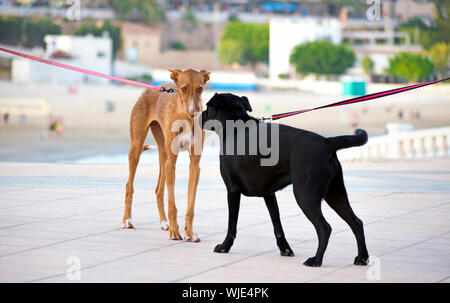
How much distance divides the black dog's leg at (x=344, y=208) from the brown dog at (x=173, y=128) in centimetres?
147

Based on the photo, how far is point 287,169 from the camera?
7.02 m

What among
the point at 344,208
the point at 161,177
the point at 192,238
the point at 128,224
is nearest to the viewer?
the point at 344,208

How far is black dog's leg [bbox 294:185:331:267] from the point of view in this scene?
6.84m

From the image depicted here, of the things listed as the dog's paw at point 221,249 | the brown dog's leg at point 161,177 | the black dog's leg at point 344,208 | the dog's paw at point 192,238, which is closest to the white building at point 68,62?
the brown dog's leg at point 161,177

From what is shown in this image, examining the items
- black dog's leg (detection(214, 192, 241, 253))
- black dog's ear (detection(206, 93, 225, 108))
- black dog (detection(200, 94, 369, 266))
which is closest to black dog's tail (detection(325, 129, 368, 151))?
black dog (detection(200, 94, 369, 266))

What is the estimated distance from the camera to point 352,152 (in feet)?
64.4

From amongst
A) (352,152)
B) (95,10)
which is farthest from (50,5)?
(352,152)

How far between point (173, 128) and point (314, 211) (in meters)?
1.90

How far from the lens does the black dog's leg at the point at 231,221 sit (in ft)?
24.2

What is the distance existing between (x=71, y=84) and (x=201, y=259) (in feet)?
267

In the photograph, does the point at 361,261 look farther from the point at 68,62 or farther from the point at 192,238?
the point at 68,62

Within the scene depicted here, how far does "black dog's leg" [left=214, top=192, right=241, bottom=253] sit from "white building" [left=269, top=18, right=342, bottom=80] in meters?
118

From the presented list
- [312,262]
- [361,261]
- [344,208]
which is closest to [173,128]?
[344,208]
